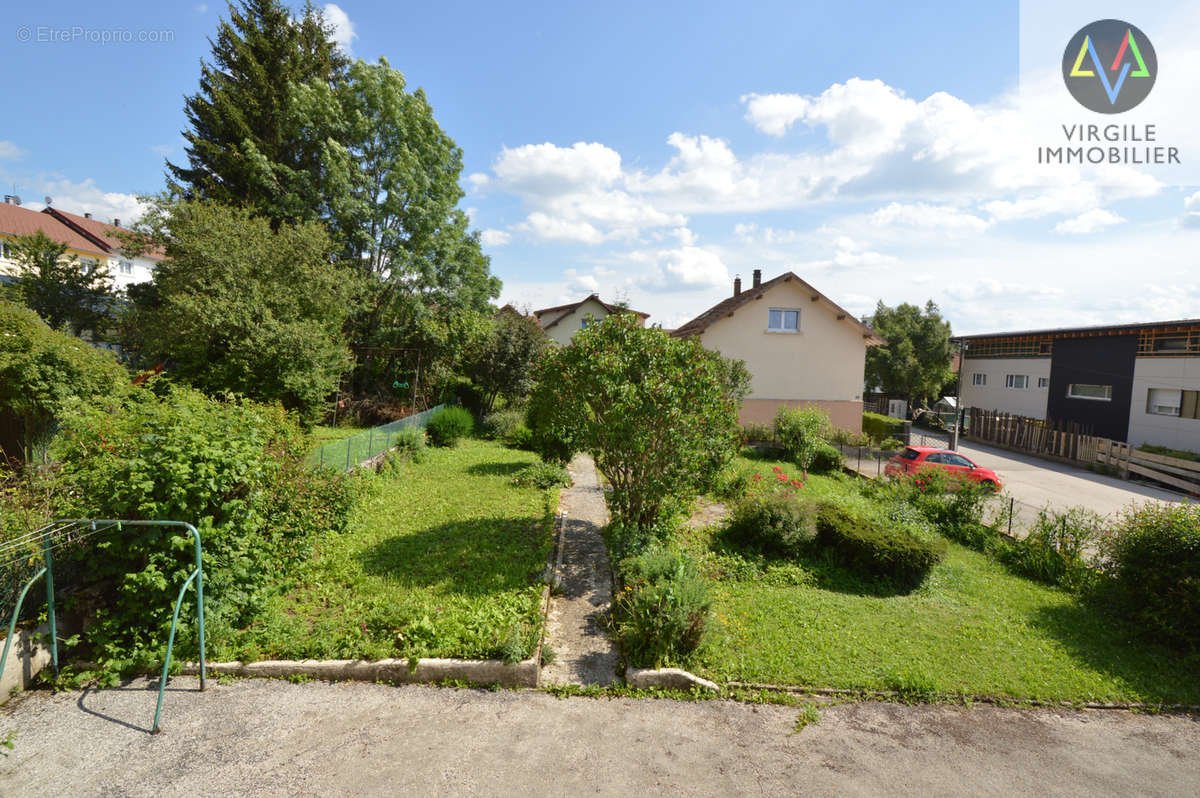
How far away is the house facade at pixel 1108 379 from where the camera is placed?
2348 centimetres

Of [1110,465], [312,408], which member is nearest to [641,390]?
[312,408]

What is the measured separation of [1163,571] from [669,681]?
26.4 ft

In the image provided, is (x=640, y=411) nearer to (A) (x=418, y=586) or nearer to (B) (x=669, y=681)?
(B) (x=669, y=681)

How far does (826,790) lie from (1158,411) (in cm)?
3165

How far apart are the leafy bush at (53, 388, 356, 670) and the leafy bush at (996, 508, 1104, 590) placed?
13345 millimetres

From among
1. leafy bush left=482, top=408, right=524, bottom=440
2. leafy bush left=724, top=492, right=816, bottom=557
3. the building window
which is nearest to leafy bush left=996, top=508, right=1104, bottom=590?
leafy bush left=724, top=492, right=816, bottom=557

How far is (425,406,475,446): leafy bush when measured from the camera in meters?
19.5

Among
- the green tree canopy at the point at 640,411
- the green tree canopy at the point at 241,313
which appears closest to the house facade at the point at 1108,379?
the green tree canopy at the point at 640,411

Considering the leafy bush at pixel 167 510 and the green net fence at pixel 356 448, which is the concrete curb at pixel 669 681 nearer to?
the leafy bush at pixel 167 510

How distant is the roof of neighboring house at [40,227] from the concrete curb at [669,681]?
51.4 m

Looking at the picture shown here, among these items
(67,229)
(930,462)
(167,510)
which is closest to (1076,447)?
(930,462)

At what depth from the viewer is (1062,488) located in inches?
765

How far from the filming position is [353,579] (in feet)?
25.5

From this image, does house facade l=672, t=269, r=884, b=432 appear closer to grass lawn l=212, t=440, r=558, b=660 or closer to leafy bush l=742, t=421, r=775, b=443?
leafy bush l=742, t=421, r=775, b=443
